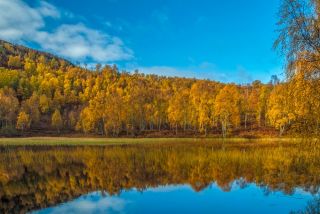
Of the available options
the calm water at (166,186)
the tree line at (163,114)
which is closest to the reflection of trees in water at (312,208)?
the calm water at (166,186)

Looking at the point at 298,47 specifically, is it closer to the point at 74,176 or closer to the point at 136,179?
the point at 136,179

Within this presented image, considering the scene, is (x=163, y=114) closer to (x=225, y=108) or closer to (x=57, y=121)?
(x=225, y=108)

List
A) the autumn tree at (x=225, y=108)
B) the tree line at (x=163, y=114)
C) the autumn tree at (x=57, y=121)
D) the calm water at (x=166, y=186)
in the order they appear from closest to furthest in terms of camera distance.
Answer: the calm water at (x=166, y=186) < the autumn tree at (x=225, y=108) < the tree line at (x=163, y=114) < the autumn tree at (x=57, y=121)

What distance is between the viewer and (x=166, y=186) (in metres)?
24.7

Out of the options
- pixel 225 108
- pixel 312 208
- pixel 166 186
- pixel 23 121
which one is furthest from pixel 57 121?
pixel 312 208

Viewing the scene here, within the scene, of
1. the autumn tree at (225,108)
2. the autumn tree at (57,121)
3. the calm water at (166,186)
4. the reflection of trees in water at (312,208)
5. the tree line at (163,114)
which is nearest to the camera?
the reflection of trees in water at (312,208)

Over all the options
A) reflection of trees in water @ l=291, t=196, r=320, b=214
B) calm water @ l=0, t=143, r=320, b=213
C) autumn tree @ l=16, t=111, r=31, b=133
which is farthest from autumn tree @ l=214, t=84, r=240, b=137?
reflection of trees in water @ l=291, t=196, r=320, b=214

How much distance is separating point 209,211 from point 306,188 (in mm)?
8127

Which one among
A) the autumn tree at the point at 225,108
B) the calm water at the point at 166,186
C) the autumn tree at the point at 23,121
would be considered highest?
the autumn tree at the point at 225,108

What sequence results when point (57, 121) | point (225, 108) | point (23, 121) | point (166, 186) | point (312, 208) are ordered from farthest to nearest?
point (57, 121)
point (23, 121)
point (225, 108)
point (166, 186)
point (312, 208)

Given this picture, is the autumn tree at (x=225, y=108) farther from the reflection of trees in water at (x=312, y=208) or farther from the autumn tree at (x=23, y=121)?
the reflection of trees in water at (x=312, y=208)

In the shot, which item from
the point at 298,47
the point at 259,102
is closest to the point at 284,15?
the point at 298,47

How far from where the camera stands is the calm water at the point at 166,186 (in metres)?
19.1

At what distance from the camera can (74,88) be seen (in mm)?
177875
